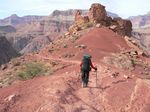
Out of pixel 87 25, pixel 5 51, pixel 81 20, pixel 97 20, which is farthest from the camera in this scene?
pixel 5 51

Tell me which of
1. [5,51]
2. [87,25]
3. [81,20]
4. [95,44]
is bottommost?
[5,51]

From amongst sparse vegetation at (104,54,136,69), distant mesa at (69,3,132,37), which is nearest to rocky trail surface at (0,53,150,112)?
sparse vegetation at (104,54,136,69)

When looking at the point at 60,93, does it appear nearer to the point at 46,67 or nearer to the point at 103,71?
the point at 103,71

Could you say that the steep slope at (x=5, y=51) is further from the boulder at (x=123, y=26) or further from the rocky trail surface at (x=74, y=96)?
the rocky trail surface at (x=74, y=96)

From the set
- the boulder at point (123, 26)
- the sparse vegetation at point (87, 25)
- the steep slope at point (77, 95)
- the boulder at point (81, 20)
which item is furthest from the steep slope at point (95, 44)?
the steep slope at point (77, 95)

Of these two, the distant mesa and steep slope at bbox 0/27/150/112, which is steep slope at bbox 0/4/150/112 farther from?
the distant mesa

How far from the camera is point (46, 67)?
26.3 metres

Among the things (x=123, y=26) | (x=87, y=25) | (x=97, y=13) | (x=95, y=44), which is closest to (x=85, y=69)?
(x=95, y=44)

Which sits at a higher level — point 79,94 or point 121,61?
point 79,94

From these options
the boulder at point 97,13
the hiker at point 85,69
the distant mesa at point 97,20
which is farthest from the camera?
the distant mesa at point 97,20

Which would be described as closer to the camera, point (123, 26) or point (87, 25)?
point (87, 25)

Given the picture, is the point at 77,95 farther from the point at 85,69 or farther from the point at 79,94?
the point at 85,69

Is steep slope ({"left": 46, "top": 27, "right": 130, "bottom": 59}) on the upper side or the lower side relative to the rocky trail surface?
lower

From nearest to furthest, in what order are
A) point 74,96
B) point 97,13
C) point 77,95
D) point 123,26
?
point 74,96 → point 77,95 → point 97,13 → point 123,26
